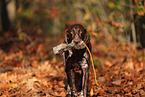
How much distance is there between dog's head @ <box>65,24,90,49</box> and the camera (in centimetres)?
326

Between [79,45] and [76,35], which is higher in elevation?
[76,35]

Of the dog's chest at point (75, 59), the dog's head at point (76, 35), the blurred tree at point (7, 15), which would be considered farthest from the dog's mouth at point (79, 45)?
the blurred tree at point (7, 15)

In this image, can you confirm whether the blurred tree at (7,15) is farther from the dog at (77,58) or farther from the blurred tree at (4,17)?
the dog at (77,58)

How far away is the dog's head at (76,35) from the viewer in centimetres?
326

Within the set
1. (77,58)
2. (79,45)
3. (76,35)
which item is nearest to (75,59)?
(77,58)

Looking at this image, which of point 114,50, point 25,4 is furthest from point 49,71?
point 25,4

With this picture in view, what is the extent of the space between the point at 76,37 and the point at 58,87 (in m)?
1.60

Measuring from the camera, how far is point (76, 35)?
3.29 metres

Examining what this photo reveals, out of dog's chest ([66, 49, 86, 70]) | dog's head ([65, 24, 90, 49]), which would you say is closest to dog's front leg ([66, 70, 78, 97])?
dog's chest ([66, 49, 86, 70])

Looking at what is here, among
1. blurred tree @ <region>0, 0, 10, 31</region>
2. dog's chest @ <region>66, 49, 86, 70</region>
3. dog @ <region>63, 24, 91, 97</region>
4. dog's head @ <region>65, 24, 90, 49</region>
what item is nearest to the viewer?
dog's head @ <region>65, 24, 90, 49</region>

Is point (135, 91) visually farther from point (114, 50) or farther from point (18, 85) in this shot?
point (114, 50)

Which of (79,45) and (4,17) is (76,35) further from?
(4,17)

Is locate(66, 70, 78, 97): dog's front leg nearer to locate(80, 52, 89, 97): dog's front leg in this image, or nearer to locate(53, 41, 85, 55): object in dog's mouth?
locate(80, 52, 89, 97): dog's front leg

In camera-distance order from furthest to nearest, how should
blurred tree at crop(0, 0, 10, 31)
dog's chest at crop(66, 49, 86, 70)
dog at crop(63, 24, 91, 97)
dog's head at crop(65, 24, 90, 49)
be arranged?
blurred tree at crop(0, 0, 10, 31) → dog's chest at crop(66, 49, 86, 70) → dog at crop(63, 24, 91, 97) → dog's head at crop(65, 24, 90, 49)
